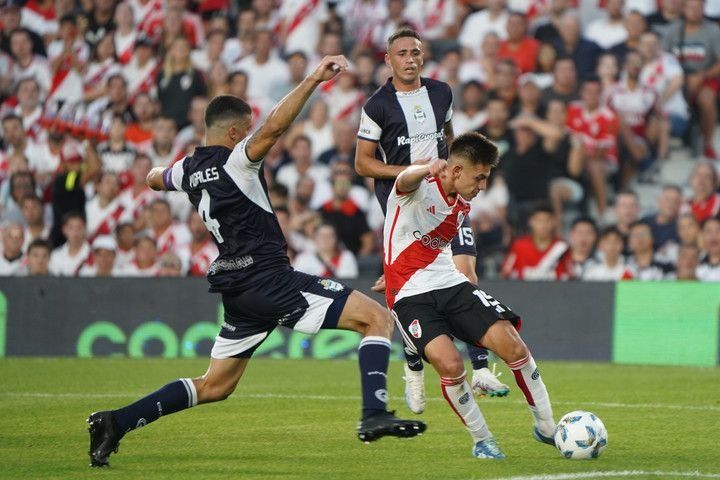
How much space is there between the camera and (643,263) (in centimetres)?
1634

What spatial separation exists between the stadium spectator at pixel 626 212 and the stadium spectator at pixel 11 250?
25.8 ft

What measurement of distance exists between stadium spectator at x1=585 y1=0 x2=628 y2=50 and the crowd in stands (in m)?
0.02

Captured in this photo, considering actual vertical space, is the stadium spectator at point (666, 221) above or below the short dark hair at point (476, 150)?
above

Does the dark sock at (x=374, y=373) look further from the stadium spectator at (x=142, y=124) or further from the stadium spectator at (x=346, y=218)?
the stadium spectator at (x=142, y=124)

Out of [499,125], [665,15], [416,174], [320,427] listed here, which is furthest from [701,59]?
[416,174]

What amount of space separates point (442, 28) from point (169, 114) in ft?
13.8

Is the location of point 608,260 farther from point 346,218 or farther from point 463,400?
point 463,400

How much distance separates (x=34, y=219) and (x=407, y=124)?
9.87 m

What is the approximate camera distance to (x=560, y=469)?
Result: 7.70m

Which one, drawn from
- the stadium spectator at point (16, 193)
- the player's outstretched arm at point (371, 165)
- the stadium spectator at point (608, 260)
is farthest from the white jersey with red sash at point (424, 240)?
the stadium spectator at point (16, 193)

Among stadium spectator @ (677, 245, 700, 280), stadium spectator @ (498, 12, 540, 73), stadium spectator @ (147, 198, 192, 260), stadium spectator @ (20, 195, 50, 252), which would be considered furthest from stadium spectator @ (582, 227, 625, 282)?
stadium spectator @ (20, 195, 50, 252)

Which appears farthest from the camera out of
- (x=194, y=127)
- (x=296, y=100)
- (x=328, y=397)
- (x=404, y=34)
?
(x=194, y=127)

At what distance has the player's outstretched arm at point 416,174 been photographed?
7379 mm

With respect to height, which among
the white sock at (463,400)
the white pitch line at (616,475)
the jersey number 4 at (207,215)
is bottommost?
the white pitch line at (616,475)
